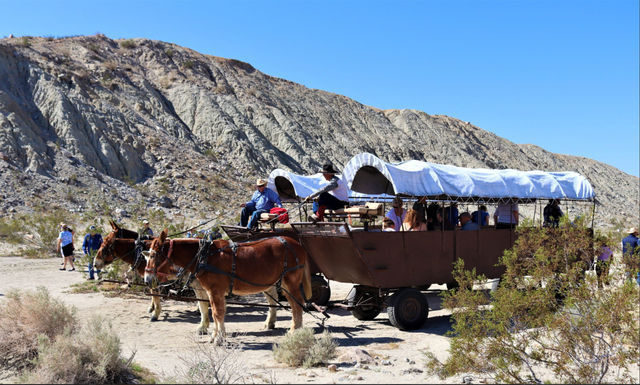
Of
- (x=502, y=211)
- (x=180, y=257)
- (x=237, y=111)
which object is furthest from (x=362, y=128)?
(x=180, y=257)

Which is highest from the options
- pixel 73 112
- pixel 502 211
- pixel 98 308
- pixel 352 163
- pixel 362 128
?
pixel 362 128

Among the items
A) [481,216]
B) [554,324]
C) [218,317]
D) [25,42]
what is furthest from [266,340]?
[25,42]

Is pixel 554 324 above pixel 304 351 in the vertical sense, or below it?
above

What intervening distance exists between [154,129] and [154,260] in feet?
107

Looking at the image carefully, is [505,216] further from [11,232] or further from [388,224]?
[11,232]

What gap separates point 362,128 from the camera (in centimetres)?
5703

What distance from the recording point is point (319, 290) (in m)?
10.8

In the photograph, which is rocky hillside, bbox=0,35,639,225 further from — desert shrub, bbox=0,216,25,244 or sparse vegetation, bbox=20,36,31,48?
desert shrub, bbox=0,216,25,244

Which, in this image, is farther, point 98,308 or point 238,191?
point 238,191

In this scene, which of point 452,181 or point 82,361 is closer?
point 82,361

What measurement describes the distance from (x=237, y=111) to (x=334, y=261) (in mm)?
37299

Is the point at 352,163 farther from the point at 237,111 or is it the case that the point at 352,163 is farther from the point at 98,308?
the point at 237,111

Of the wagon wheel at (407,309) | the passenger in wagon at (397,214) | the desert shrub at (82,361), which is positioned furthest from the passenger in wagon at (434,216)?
the desert shrub at (82,361)

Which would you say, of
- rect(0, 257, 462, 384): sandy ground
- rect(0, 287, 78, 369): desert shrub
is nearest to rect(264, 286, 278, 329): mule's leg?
rect(0, 257, 462, 384): sandy ground
